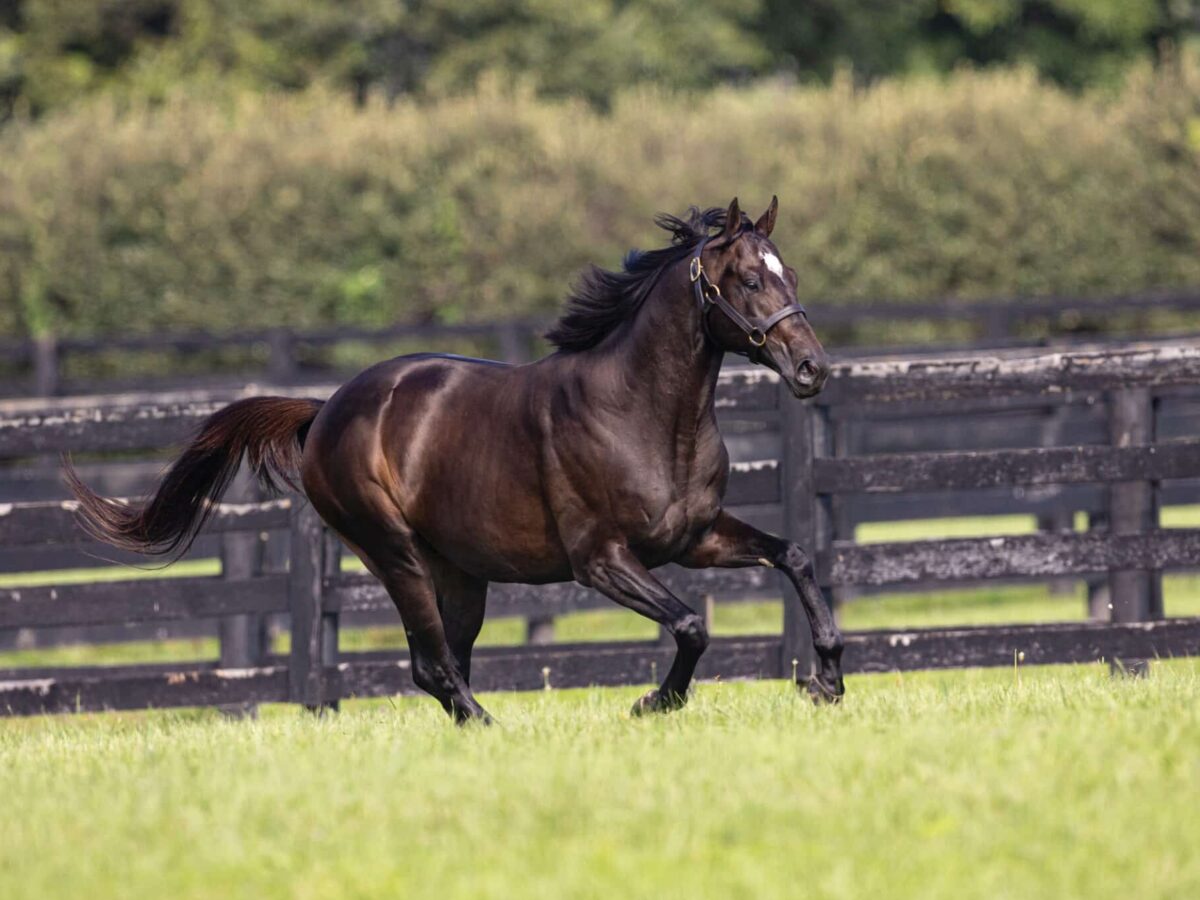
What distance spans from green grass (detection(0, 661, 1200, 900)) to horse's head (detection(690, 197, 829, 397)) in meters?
A: 1.23

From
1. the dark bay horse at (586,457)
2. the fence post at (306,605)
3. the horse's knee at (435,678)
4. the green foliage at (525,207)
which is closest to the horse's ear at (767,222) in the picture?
the dark bay horse at (586,457)

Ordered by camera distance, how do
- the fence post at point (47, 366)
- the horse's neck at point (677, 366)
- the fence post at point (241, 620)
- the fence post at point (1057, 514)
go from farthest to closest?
the fence post at point (47, 366) < the fence post at point (1057, 514) < the fence post at point (241, 620) < the horse's neck at point (677, 366)

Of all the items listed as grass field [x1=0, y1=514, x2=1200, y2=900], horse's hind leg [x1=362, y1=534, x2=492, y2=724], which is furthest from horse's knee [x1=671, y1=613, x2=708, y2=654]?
horse's hind leg [x1=362, y1=534, x2=492, y2=724]

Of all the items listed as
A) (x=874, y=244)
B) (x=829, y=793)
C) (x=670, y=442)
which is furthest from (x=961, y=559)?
(x=874, y=244)

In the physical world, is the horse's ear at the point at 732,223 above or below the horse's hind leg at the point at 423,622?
above

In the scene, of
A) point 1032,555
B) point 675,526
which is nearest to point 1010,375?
point 1032,555

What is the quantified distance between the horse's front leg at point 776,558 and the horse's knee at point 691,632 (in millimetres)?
287

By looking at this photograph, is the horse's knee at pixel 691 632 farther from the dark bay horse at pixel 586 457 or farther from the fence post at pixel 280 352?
the fence post at pixel 280 352

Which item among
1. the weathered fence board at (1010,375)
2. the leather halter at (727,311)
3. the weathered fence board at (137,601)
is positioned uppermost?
the leather halter at (727,311)

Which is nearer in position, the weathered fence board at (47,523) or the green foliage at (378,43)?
the weathered fence board at (47,523)

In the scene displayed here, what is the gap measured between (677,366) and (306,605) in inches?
113

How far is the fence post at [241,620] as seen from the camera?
975cm

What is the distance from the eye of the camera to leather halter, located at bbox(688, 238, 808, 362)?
6.68m

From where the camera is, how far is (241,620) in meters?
9.98
